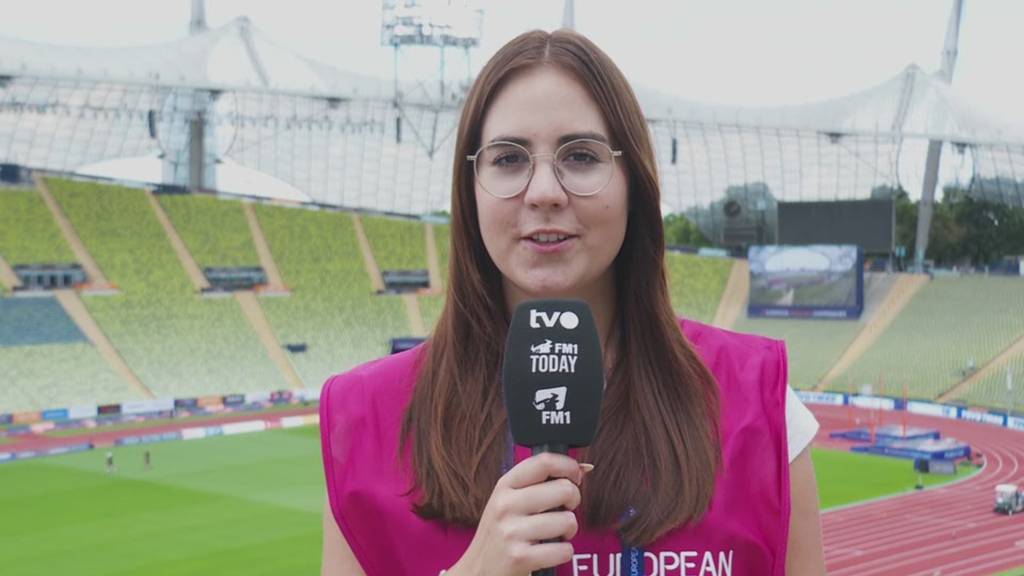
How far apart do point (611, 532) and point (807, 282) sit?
163 ft

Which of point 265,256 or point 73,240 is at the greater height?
point 73,240

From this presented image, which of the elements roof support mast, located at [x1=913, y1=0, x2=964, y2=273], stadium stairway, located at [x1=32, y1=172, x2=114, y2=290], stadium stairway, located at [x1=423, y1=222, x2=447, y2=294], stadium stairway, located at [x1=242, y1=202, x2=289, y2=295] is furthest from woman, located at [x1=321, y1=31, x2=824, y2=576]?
roof support mast, located at [x1=913, y1=0, x2=964, y2=273]

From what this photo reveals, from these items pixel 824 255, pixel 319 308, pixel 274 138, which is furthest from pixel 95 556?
pixel 274 138

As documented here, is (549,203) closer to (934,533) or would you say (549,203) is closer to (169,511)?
(934,533)

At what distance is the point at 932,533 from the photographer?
24.0m

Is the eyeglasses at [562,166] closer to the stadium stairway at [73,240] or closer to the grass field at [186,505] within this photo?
the grass field at [186,505]

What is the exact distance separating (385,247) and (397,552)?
172ft

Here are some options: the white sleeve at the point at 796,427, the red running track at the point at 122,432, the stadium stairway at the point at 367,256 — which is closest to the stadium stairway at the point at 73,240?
the red running track at the point at 122,432

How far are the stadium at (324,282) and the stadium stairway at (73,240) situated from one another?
10 cm

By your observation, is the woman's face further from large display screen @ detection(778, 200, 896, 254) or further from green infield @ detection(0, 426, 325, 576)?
large display screen @ detection(778, 200, 896, 254)

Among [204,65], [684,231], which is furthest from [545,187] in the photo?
[684,231]

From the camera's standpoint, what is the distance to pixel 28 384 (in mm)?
38969

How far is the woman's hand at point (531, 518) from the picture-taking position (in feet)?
7.03

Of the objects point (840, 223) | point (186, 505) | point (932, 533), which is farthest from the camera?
point (840, 223)
